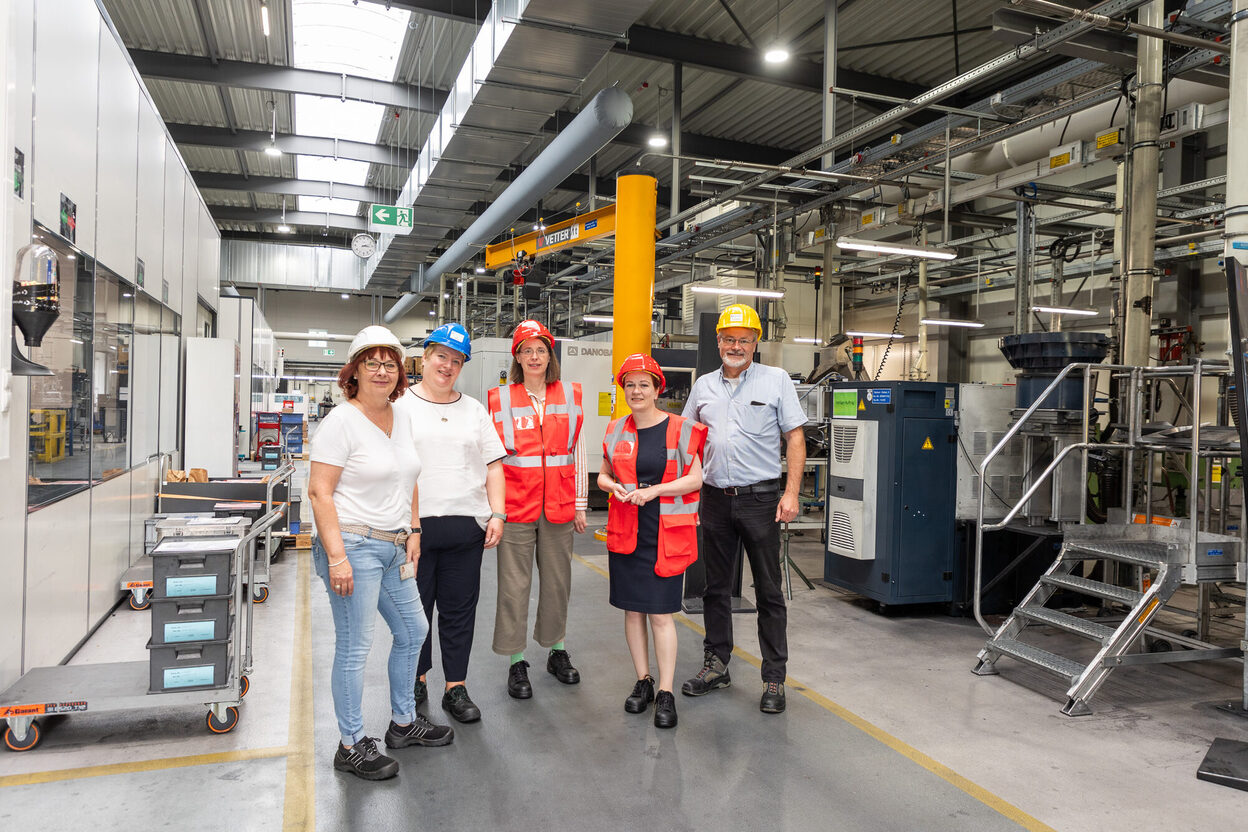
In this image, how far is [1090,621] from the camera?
14.6 feet

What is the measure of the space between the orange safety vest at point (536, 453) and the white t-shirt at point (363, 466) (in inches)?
32.4

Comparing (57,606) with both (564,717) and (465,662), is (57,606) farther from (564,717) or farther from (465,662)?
(564,717)

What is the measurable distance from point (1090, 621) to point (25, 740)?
207 inches

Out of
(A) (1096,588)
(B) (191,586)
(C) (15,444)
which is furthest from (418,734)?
(A) (1096,588)

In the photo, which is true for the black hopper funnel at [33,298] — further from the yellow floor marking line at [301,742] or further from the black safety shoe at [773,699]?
the black safety shoe at [773,699]

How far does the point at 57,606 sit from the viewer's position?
4.07m

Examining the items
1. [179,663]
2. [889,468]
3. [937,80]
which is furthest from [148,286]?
[937,80]

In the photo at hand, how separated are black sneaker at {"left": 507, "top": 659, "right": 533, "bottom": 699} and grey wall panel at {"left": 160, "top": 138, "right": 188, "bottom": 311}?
15.4 ft

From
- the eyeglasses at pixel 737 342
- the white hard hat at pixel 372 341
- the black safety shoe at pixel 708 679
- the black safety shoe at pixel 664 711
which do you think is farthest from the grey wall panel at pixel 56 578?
the eyeglasses at pixel 737 342

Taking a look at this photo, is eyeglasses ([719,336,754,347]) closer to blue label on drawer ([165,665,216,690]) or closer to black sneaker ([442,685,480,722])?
black sneaker ([442,685,480,722])

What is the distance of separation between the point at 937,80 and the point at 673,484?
32.0 ft

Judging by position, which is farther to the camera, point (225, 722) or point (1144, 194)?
point (1144, 194)

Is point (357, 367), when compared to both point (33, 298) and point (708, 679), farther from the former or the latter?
point (708, 679)

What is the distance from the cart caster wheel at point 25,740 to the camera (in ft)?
10.5
